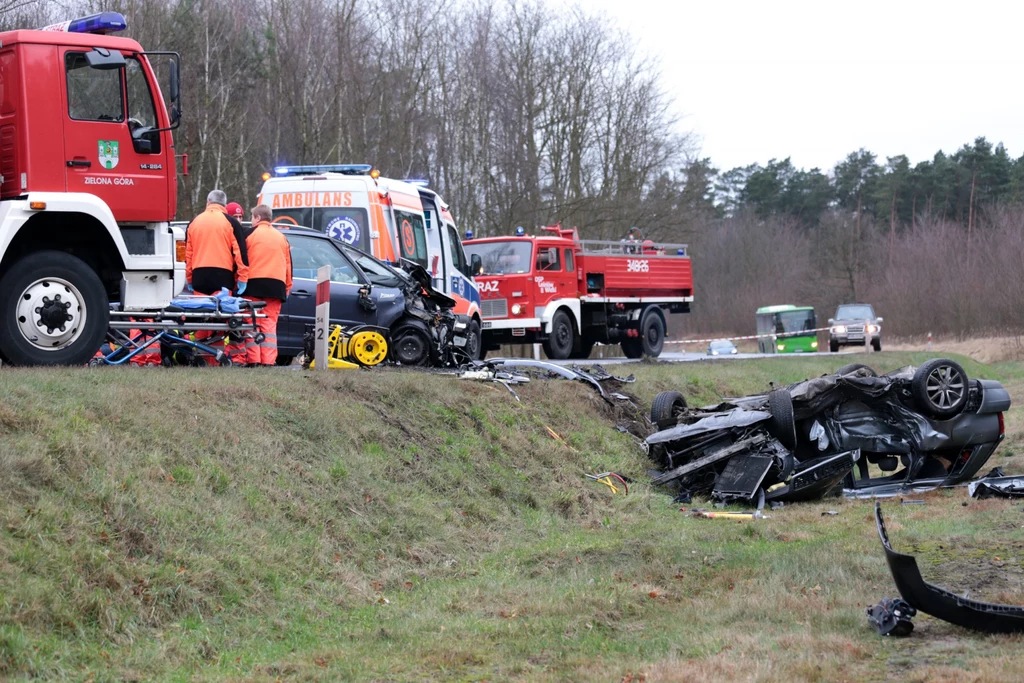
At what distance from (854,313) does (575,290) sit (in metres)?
20.6

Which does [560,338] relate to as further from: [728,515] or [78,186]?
[78,186]

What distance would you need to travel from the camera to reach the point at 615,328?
1025 inches

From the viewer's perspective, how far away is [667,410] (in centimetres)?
1393

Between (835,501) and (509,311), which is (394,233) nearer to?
(509,311)

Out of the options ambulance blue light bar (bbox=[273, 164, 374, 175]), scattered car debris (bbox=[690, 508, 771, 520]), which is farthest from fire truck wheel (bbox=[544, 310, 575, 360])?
scattered car debris (bbox=[690, 508, 771, 520])

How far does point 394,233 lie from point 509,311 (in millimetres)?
6190

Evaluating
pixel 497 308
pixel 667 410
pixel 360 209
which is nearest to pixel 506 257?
pixel 497 308

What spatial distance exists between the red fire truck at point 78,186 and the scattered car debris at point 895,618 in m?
7.13

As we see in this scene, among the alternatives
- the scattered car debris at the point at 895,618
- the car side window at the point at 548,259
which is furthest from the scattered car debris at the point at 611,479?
the car side window at the point at 548,259

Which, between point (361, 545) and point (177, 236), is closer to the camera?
point (361, 545)

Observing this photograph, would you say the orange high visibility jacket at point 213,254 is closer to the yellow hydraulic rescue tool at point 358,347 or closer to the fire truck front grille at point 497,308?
the yellow hydraulic rescue tool at point 358,347

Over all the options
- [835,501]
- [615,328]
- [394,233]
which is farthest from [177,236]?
[615,328]

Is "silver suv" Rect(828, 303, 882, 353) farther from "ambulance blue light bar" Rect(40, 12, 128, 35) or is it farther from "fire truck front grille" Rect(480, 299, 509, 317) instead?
"ambulance blue light bar" Rect(40, 12, 128, 35)

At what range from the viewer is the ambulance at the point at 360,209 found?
1673 cm
